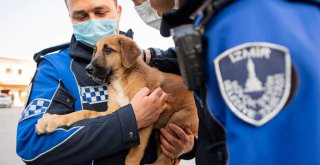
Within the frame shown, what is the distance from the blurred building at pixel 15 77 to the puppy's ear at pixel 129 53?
33441mm

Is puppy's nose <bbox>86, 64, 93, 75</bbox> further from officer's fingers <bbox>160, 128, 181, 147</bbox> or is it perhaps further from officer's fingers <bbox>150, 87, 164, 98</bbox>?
officer's fingers <bbox>160, 128, 181, 147</bbox>

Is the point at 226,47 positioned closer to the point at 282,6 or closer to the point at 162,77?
the point at 282,6

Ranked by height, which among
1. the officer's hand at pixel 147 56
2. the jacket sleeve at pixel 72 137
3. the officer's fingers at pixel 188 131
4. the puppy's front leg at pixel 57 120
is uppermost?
the officer's hand at pixel 147 56

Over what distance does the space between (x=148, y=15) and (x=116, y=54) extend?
469mm

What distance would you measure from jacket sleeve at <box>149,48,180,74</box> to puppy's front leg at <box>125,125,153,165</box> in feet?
2.37

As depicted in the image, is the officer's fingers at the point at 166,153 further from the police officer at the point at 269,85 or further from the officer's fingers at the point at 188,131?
the police officer at the point at 269,85

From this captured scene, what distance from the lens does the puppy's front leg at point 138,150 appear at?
2.23 meters

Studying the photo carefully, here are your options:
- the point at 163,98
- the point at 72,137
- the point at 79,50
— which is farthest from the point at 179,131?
the point at 79,50

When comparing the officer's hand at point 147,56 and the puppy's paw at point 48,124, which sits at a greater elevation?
the officer's hand at point 147,56

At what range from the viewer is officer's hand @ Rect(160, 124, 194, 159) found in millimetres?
2446

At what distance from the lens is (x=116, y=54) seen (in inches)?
110

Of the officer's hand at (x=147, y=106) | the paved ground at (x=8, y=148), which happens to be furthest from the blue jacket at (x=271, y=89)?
the paved ground at (x=8, y=148)

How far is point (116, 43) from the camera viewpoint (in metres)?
2.77

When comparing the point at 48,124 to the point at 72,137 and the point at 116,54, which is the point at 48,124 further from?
the point at 116,54
